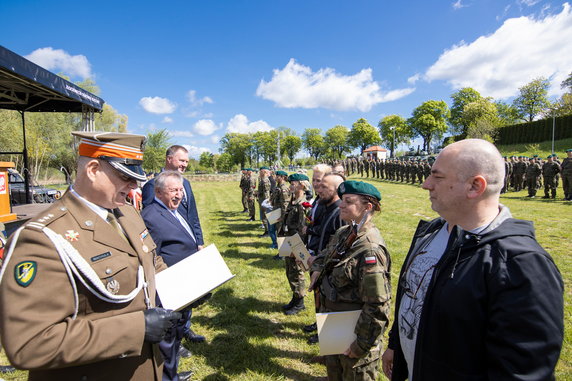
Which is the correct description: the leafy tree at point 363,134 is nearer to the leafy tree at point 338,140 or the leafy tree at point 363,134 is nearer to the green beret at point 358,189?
the leafy tree at point 338,140

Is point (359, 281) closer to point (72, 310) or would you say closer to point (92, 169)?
point (72, 310)

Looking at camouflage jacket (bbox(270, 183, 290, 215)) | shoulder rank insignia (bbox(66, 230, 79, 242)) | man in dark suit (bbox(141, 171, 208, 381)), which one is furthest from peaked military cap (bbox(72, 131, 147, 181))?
camouflage jacket (bbox(270, 183, 290, 215))

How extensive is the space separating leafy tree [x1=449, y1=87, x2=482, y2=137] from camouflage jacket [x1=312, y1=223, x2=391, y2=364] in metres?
72.3

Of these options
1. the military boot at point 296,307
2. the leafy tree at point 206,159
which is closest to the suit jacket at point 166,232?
the military boot at point 296,307

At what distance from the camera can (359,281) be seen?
2410 millimetres

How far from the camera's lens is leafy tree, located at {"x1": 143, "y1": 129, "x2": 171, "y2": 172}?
46750 mm

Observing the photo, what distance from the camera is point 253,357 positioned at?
12.7 feet

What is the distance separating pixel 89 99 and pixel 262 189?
6.35m

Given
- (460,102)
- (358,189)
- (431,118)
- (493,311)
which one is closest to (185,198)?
(358,189)

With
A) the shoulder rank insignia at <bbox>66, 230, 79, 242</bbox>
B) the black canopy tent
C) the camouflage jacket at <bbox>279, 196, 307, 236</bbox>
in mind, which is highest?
the black canopy tent

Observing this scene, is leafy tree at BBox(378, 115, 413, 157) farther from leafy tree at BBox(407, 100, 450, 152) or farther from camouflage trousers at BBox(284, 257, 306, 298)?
camouflage trousers at BBox(284, 257, 306, 298)

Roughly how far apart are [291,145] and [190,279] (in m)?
102

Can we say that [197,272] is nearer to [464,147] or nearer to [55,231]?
[55,231]

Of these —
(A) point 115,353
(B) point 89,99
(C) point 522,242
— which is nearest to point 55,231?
(A) point 115,353
